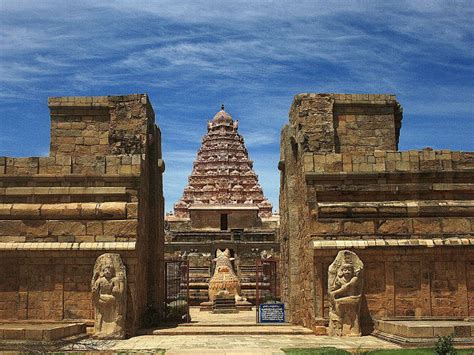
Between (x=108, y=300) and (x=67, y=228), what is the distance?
2146 mm

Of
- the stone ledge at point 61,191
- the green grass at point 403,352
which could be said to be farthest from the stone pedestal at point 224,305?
the green grass at point 403,352

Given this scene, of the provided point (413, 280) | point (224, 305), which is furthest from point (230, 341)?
point (224, 305)

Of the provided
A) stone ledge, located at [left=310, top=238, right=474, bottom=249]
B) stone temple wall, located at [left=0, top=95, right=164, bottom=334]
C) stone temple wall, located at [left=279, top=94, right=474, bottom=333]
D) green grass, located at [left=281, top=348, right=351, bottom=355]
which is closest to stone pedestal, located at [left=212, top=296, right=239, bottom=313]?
stone temple wall, located at [left=279, top=94, right=474, bottom=333]

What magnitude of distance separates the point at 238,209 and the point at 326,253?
31098 millimetres

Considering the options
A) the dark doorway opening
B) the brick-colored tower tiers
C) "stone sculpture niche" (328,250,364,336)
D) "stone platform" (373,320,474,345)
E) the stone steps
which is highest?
the brick-colored tower tiers

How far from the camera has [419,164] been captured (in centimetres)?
1458

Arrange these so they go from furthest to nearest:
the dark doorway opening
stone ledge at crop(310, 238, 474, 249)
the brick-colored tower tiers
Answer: the brick-colored tower tiers < the dark doorway opening < stone ledge at crop(310, 238, 474, 249)

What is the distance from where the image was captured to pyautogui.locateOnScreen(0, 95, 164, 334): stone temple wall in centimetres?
1410

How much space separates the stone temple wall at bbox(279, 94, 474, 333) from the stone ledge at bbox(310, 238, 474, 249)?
0.07 ft

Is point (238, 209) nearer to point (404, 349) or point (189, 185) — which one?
point (189, 185)

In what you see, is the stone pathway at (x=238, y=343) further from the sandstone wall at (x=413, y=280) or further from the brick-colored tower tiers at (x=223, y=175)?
the brick-colored tower tiers at (x=223, y=175)

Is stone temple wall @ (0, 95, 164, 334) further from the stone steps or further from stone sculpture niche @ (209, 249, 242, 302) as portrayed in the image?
stone sculpture niche @ (209, 249, 242, 302)

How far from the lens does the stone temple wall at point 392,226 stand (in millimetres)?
13844

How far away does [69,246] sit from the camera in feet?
46.2
